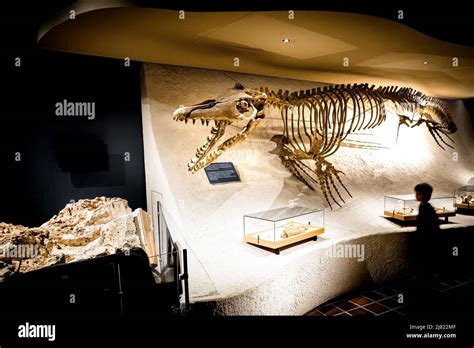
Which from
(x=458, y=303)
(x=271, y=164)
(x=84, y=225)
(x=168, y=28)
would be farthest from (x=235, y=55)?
(x=458, y=303)

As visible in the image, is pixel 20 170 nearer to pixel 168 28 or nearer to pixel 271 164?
pixel 168 28

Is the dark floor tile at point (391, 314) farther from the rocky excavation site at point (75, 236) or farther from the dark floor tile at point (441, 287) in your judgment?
the rocky excavation site at point (75, 236)

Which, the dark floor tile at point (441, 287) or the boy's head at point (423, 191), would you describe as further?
the dark floor tile at point (441, 287)

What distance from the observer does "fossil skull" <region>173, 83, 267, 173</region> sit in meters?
4.03

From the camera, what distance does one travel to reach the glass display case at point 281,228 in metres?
3.90

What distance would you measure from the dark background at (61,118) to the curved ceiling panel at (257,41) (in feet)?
0.84

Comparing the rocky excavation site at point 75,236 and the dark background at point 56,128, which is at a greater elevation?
the dark background at point 56,128

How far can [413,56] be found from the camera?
198 inches

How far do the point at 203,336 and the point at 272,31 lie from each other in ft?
10.7

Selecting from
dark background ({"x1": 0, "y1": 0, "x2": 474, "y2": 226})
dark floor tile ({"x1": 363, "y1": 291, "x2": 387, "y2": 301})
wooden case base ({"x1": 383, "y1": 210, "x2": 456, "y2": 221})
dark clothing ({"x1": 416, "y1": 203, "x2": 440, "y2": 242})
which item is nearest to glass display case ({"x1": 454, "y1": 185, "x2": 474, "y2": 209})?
wooden case base ({"x1": 383, "y1": 210, "x2": 456, "y2": 221})

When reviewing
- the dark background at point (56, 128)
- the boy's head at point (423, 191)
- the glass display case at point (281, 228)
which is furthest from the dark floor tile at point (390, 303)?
the dark background at point (56, 128)

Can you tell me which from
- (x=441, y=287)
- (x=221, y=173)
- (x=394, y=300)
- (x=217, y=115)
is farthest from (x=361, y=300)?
(x=217, y=115)

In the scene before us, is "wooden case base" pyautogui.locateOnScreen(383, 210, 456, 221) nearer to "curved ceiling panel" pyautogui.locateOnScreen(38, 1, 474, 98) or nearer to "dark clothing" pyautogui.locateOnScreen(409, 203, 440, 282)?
"dark clothing" pyautogui.locateOnScreen(409, 203, 440, 282)

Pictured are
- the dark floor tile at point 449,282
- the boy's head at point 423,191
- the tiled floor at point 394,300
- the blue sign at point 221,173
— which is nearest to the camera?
the boy's head at point 423,191
